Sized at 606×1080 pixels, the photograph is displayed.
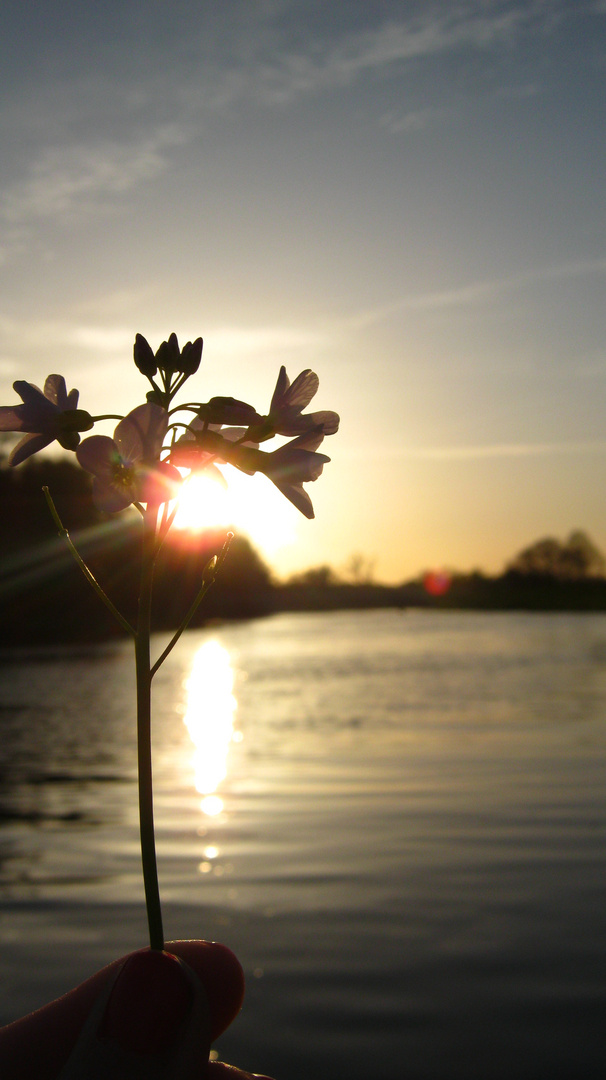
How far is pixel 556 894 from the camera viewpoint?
6199 millimetres

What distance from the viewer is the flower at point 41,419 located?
1765mm

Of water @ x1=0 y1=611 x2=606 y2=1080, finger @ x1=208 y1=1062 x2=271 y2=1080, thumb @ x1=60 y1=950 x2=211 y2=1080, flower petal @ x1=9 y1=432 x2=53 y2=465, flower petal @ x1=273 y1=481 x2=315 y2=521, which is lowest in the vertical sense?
water @ x1=0 y1=611 x2=606 y2=1080

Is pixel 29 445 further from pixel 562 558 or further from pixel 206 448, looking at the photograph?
pixel 562 558

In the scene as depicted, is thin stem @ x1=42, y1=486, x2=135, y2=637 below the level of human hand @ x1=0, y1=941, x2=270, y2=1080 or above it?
above

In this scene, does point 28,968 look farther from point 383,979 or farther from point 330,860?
point 330,860

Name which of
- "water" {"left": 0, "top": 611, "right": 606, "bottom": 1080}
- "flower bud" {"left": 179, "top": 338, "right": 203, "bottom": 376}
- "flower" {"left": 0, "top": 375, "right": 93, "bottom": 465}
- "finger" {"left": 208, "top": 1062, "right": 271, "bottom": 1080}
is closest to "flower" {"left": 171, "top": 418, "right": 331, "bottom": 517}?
"flower bud" {"left": 179, "top": 338, "right": 203, "bottom": 376}

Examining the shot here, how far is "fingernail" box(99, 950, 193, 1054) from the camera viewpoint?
5.62 feet

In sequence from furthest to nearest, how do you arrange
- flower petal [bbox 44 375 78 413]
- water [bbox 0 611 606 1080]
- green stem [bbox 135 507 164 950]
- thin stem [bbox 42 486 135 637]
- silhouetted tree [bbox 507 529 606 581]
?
1. silhouetted tree [bbox 507 529 606 581]
2. water [bbox 0 611 606 1080]
3. flower petal [bbox 44 375 78 413]
4. thin stem [bbox 42 486 135 637]
5. green stem [bbox 135 507 164 950]

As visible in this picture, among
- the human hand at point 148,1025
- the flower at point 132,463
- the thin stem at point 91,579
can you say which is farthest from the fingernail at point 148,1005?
the flower at point 132,463

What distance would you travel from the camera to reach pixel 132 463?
4.88ft

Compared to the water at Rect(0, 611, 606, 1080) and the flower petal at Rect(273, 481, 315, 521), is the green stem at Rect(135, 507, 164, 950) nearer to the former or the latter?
the flower petal at Rect(273, 481, 315, 521)

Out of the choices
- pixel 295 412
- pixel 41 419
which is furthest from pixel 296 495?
pixel 41 419

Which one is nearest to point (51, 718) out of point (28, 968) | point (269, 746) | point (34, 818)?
point (269, 746)

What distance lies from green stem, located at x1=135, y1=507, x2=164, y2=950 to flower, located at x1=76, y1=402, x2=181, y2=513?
0.05m
